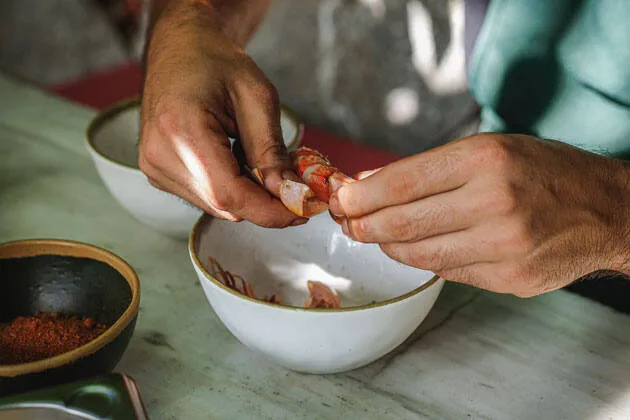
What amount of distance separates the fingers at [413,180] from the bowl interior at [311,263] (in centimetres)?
32

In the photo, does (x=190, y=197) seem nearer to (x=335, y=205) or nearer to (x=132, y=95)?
(x=335, y=205)

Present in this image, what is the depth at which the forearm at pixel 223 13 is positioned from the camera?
1.41 meters

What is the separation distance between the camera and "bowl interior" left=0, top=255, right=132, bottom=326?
1089 mm

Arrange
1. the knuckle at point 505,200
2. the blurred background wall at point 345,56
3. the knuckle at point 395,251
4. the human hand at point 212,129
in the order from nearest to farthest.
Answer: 1. the knuckle at point 505,200
2. the knuckle at point 395,251
3. the human hand at point 212,129
4. the blurred background wall at point 345,56

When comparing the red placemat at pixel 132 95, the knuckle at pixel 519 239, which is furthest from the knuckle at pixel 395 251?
the red placemat at pixel 132 95

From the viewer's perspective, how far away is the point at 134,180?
131cm

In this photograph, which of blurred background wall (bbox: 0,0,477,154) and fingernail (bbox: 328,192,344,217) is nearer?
fingernail (bbox: 328,192,344,217)

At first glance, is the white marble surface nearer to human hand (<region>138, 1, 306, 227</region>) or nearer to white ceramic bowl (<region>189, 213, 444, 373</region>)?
white ceramic bowl (<region>189, 213, 444, 373</region>)

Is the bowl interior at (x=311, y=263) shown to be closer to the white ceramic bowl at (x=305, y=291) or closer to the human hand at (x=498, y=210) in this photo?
the white ceramic bowl at (x=305, y=291)

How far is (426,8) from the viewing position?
316 cm

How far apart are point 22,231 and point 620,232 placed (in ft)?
3.58

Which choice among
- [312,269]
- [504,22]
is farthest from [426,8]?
[312,269]

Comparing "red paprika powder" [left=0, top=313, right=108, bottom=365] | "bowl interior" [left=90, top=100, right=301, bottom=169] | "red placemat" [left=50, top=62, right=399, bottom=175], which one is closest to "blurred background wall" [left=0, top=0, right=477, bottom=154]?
"red placemat" [left=50, top=62, right=399, bottom=175]

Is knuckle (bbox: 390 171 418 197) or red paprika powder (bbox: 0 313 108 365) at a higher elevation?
knuckle (bbox: 390 171 418 197)
